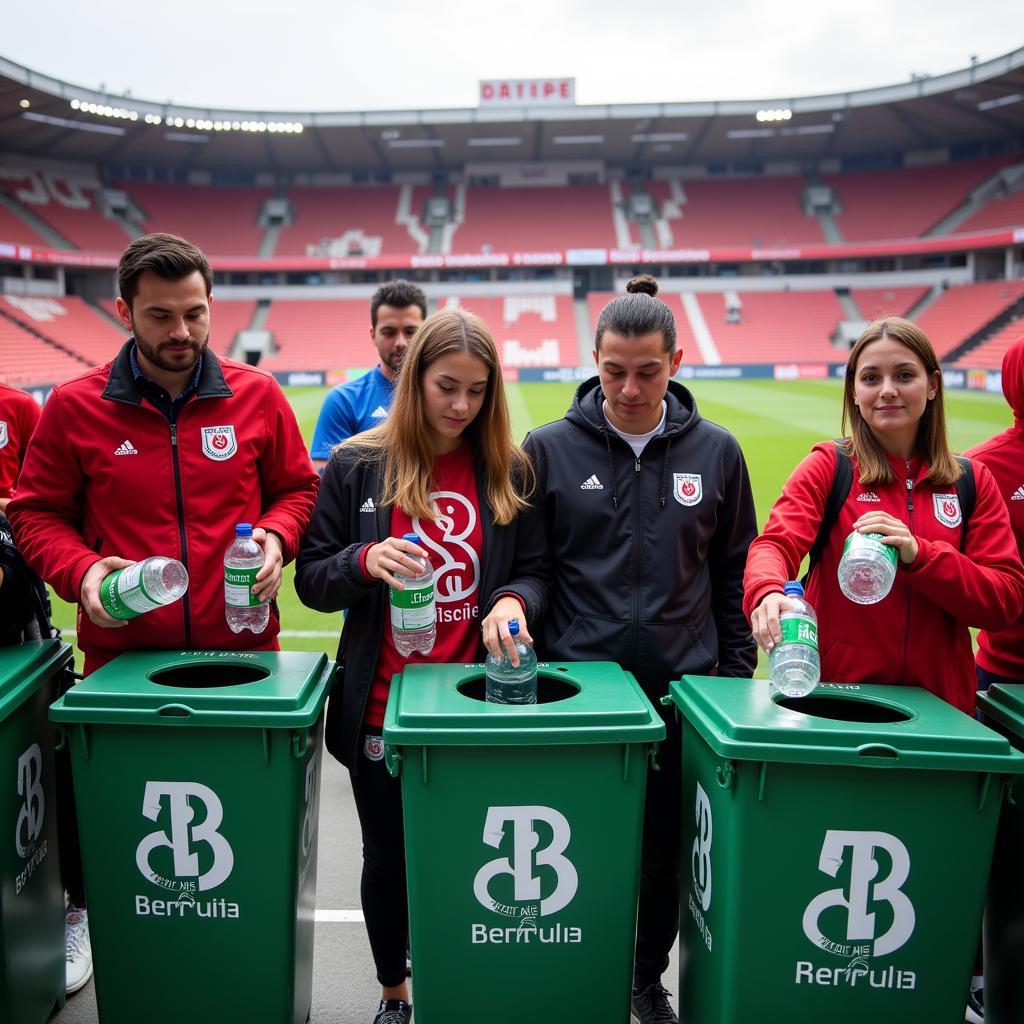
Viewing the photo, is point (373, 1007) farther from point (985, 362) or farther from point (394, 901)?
point (985, 362)

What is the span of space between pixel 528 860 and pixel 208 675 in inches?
42.9

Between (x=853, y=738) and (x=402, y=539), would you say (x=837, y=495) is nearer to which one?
(x=853, y=738)

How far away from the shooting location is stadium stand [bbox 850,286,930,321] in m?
34.4

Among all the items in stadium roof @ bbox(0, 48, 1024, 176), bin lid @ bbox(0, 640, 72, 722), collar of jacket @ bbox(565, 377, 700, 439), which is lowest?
bin lid @ bbox(0, 640, 72, 722)

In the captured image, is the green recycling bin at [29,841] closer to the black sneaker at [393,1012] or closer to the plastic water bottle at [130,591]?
the plastic water bottle at [130,591]

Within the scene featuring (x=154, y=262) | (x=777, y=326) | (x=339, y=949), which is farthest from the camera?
(x=777, y=326)

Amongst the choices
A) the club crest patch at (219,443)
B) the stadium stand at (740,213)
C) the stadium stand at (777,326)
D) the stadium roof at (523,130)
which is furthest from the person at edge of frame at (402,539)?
the stadium stand at (740,213)

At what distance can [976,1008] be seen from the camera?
8.39ft

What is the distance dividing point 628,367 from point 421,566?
0.81 metres

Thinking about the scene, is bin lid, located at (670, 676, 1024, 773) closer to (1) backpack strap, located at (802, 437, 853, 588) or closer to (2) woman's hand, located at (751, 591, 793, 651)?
(2) woman's hand, located at (751, 591, 793, 651)

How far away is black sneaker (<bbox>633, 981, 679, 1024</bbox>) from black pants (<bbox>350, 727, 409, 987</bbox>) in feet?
2.32

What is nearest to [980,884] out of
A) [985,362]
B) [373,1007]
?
[373,1007]

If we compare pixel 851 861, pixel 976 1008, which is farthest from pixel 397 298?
pixel 976 1008

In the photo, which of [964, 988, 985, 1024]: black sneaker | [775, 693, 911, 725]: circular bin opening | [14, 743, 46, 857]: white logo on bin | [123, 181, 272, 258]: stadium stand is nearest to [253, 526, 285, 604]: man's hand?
[14, 743, 46, 857]: white logo on bin
